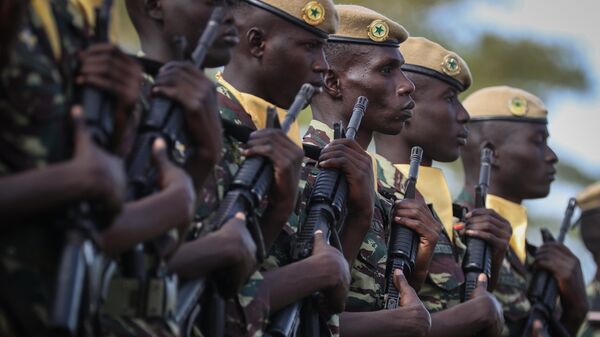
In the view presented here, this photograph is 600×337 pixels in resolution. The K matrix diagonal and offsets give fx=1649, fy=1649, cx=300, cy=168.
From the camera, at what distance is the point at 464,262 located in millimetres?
9609

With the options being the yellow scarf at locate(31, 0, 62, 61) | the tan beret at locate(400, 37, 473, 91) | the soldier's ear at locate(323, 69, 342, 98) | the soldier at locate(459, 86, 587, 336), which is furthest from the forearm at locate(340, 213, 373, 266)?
the yellow scarf at locate(31, 0, 62, 61)

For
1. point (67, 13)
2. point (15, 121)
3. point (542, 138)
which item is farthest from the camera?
point (542, 138)

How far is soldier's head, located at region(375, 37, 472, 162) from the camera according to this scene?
392 inches

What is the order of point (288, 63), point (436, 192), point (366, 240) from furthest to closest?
point (436, 192) < point (366, 240) < point (288, 63)

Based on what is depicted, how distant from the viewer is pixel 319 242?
741cm

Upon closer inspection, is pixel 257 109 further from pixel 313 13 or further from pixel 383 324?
pixel 383 324

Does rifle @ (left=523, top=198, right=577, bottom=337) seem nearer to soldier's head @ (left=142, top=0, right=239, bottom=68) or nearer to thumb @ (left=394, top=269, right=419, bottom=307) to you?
thumb @ (left=394, top=269, right=419, bottom=307)

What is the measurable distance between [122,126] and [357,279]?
10.6ft

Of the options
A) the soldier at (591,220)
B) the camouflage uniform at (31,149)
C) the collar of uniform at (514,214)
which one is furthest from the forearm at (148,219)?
the soldier at (591,220)

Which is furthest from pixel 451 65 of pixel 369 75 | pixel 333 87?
pixel 333 87

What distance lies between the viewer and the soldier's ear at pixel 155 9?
6.81 meters

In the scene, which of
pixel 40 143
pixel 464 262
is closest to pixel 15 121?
pixel 40 143

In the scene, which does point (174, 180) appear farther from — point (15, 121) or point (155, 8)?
point (155, 8)

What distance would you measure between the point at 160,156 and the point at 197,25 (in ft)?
3.97
